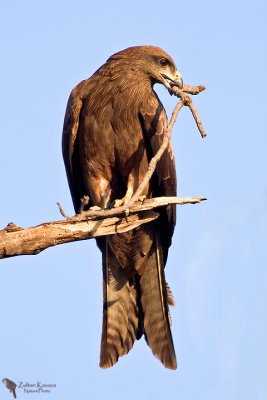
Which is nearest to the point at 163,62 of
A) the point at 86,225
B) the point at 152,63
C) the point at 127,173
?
the point at 152,63

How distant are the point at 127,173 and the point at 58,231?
1.56 m

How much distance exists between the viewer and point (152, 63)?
8156 mm

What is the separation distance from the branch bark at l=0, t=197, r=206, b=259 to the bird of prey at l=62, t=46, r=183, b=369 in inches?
29.2

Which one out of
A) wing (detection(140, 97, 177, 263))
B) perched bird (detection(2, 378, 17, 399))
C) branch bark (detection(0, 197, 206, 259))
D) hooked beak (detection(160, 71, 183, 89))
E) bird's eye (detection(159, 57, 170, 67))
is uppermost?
bird's eye (detection(159, 57, 170, 67))

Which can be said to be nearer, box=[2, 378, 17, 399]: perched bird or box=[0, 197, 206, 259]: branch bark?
box=[0, 197, 206, 259]: branch bark

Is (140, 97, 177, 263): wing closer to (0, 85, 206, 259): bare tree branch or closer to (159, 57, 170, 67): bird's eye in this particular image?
(159, 57, 170, 67): bird's eye

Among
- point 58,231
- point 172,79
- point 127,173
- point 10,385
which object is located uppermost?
point 172,79

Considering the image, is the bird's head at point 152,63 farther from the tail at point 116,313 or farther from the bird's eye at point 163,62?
the tail at point 116,313

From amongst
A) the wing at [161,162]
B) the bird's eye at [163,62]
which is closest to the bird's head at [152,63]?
the bird's eye at [163,62]

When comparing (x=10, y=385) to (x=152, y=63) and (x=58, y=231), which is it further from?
(x=152, y=63)

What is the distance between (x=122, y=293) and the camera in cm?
812

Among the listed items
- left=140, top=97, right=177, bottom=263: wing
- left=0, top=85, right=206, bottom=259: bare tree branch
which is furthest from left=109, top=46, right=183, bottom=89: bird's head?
left=0, top=85, right=206, bottom=259: bare tree branch

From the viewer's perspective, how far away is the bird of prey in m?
7.68

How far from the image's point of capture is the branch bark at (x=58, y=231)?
621 centimetres
